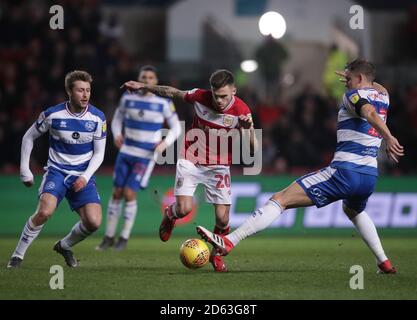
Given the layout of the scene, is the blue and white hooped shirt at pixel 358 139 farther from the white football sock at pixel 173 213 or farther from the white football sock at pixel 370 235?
the white football sock at pixel 173 213

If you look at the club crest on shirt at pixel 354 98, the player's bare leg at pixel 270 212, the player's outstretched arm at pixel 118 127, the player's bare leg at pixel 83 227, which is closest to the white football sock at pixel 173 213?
the player's bare leg at pixel 83 227

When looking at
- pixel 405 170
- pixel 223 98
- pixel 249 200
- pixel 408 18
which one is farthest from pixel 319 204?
pixel 408 18

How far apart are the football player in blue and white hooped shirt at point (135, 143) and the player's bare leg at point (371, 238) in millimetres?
4036

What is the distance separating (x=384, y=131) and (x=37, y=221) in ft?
12.0

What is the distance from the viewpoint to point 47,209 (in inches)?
378

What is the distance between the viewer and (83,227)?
998cm

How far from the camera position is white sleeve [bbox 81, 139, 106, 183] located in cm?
977

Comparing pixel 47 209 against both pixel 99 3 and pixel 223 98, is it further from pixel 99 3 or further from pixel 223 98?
pixel 99 3

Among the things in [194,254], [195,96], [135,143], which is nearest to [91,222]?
[194,254]

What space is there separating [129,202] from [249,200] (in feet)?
10.7

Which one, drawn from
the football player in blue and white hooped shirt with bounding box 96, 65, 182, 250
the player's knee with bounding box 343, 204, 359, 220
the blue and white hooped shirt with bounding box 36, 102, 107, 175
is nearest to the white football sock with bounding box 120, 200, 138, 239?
the football player in blue and white hooped shirt with bounding box 96, 65, 182, 250

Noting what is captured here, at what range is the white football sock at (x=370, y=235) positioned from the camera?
9555 millimetres

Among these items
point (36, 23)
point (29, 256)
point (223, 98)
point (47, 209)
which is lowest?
point (29, 256)

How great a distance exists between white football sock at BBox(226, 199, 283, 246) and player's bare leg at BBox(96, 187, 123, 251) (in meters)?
4.02
